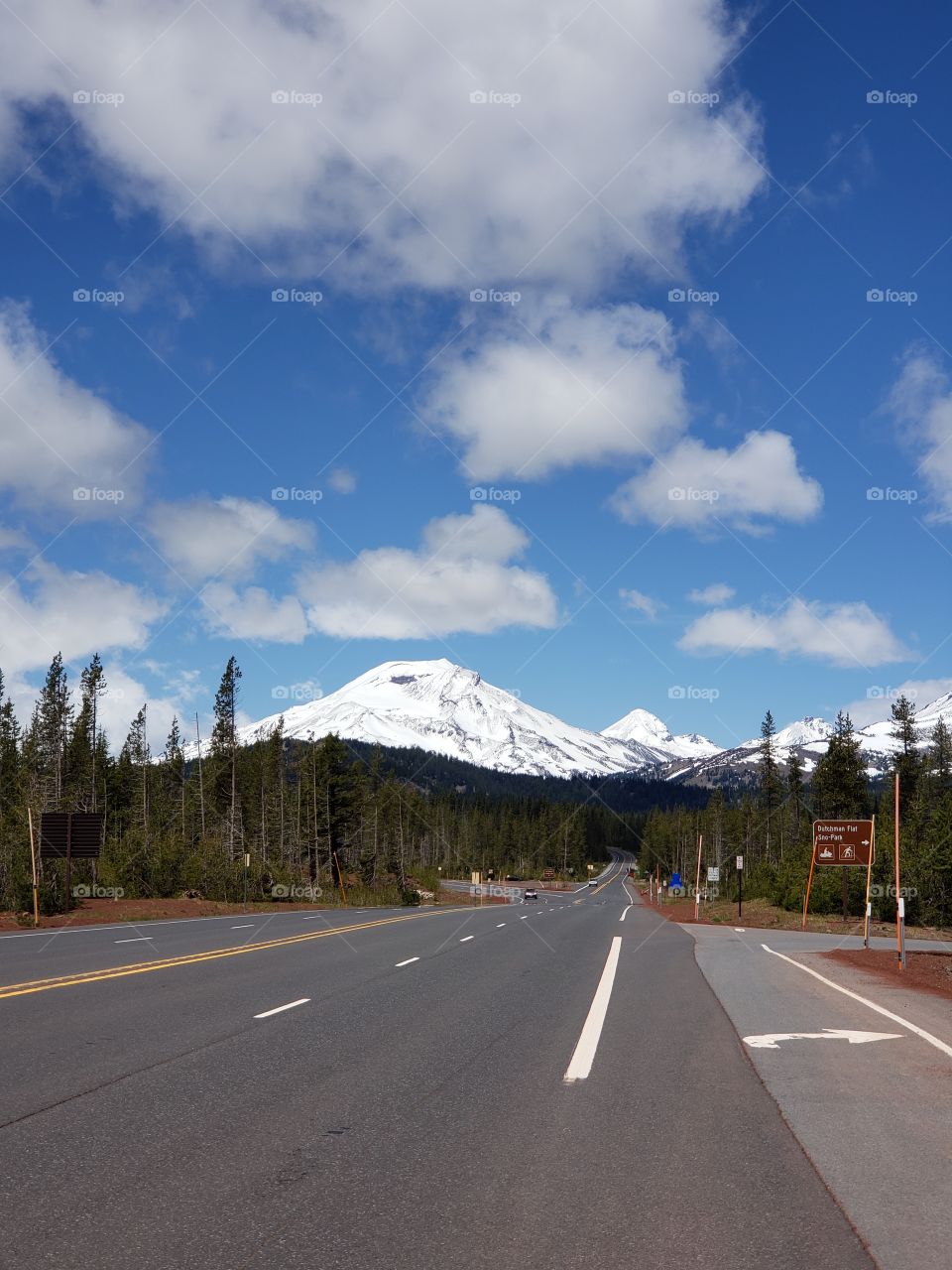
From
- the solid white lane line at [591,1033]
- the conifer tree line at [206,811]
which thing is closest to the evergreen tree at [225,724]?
the conifer tree line at [206,811]

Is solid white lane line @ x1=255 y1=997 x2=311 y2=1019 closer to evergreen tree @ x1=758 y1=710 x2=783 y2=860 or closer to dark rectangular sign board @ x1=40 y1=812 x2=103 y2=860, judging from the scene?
dark rectangular sign board @ x1=40 y1=812 x2=103 y2=860

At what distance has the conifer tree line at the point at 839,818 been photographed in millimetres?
51375

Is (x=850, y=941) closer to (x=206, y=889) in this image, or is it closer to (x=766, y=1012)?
(x=766, y=1012)

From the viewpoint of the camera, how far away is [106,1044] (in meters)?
9.50

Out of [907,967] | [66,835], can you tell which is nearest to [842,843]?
[907,967]

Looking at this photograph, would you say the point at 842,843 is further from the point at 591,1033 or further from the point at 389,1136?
the point at 389,1136

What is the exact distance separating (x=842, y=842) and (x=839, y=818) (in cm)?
6748

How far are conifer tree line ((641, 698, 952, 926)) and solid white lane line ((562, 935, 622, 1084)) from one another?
67.9 ft

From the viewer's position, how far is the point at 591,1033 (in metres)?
11.2

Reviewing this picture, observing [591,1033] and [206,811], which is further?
[206,811]

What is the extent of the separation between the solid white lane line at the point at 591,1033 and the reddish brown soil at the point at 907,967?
548 centimetres

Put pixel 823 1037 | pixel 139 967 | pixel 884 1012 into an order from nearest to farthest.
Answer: pixel 823 1037 < pixel 884 1012 < pixel 139 967

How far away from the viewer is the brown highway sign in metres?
39.2

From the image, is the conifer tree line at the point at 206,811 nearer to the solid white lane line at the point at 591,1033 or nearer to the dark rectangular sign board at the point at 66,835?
the dark rectangular sign board at the point at 66,835
